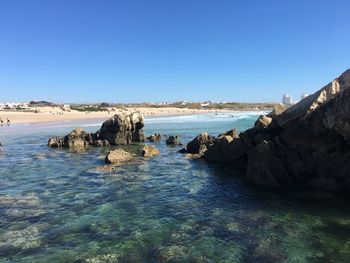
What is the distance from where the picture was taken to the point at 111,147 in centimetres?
4312

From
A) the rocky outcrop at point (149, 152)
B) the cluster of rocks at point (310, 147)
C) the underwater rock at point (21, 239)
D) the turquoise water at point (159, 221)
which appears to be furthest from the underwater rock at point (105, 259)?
the rocky outcrop at point (149, 152)

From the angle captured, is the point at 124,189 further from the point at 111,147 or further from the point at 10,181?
the point at 111,147

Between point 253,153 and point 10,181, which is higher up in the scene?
point 253,153

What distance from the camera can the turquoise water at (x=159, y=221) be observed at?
1362 cm

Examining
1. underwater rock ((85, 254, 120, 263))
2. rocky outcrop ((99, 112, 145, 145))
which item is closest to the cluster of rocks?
underwater rock ((85, 254, 120, 263))

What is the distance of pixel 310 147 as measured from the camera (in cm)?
2225

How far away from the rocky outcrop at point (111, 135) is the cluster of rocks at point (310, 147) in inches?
863

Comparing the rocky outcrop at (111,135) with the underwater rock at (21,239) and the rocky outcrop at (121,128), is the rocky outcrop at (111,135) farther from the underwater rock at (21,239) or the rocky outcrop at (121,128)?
the underwater rock at (21,239)

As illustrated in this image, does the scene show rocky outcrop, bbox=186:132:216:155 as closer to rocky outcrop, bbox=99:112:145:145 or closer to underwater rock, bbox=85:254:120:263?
rocky outcrop, bbox=99:112:145:145

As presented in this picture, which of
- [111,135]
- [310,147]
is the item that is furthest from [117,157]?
[310,147]

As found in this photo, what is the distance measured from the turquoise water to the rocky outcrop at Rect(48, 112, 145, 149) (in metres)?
16.7

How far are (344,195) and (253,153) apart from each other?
6.04 metres

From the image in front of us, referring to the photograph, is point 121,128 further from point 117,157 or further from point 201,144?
point 117,157

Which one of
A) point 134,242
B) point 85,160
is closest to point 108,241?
point 134,242
